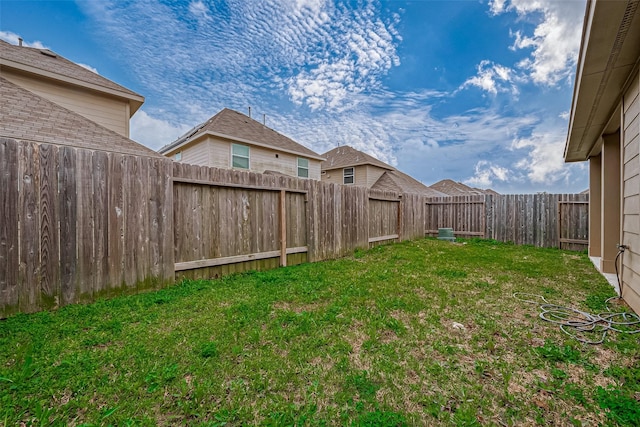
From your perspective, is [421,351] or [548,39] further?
[548,39]

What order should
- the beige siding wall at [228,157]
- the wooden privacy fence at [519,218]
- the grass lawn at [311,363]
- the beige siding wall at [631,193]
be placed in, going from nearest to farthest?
the grass lawn at [311,363] → the beige siding wall at [631,193] → the wooden privacy fence at [519,218] → the beige siding wall at [228,157]

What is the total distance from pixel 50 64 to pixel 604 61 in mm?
10606

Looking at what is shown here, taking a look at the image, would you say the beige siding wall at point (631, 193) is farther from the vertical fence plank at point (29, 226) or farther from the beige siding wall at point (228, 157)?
the beige siding wall at point (228, 157)

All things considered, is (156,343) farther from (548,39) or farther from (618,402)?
(548,39)

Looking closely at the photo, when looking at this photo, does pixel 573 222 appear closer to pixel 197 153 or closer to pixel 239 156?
pixel 239 156

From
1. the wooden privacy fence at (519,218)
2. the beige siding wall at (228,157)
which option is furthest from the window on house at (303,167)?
the wooden privacy fence at (519,218)

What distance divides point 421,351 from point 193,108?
13311 mm

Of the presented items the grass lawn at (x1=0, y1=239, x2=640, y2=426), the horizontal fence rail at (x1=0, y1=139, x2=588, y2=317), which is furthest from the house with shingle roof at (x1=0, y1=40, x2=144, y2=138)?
the grass lawn at (x1=0, y1=239, x2=640, y2=426)

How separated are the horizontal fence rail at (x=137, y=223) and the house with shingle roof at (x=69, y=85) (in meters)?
5.34

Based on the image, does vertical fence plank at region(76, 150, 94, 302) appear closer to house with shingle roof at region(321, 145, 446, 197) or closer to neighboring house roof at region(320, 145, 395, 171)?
house with shingle roof at region(321, 145, 446, 197)

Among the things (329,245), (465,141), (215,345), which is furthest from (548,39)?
(465,141)

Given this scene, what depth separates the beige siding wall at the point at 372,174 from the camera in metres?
16.5

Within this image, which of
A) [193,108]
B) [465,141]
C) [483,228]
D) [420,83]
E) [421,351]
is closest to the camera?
[421,351]

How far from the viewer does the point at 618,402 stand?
1.50 metres
